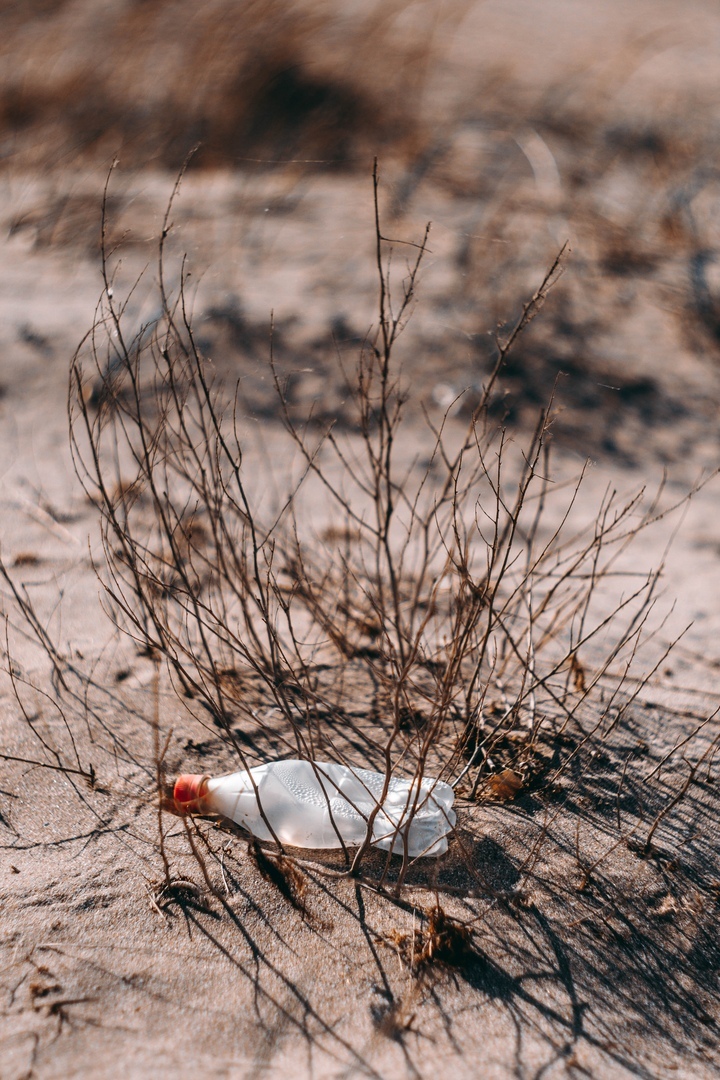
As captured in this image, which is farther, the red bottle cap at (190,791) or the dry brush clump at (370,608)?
the red bottle cap at (190,791)

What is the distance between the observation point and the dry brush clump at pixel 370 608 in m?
1.64

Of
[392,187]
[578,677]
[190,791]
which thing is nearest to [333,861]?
[190,791]

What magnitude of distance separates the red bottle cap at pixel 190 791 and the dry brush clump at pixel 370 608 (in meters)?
0.16

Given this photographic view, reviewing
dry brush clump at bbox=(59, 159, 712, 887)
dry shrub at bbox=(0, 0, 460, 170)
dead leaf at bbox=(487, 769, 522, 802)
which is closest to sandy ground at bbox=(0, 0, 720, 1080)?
dead leaf at bbox=(487, 769, 522, 802)

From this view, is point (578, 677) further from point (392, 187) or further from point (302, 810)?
point (392, 187)

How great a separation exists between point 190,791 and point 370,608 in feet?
3.19

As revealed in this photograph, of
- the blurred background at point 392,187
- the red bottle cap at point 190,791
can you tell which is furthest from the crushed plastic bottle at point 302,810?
the blurred background at point 392,187

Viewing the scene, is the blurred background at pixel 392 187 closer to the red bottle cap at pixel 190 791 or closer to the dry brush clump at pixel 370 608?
the dry brush clump at pixel 370 608

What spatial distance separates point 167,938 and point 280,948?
0.22 m

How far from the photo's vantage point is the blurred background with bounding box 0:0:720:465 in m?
4.75

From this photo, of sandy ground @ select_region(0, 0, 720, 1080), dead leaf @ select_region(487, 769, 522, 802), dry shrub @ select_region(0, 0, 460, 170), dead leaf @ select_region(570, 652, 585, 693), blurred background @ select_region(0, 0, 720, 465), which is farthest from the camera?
dry shrub @ select_region(0, 0, 460, 170)

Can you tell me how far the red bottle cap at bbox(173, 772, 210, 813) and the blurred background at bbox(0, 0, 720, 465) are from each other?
2553mm

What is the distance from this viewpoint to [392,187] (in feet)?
19.4

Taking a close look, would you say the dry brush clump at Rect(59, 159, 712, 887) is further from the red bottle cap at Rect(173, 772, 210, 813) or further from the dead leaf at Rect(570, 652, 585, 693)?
the red bottle cap at Rect(173, 772, 210, 813)
